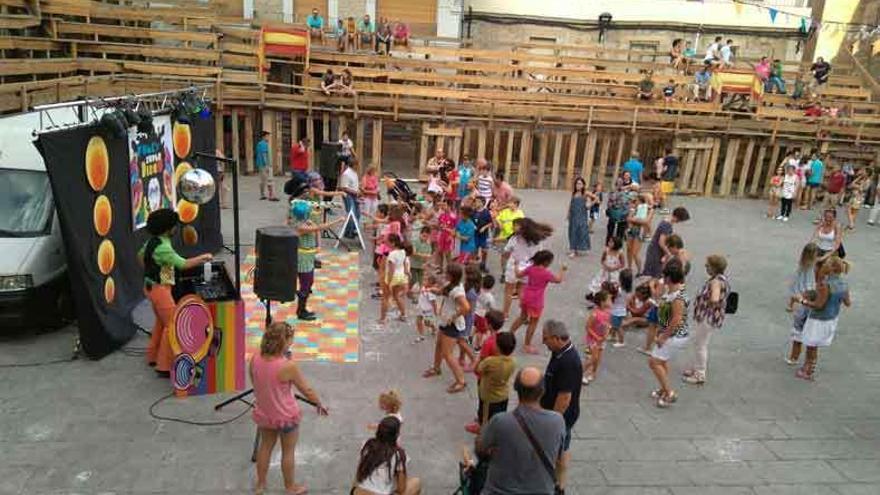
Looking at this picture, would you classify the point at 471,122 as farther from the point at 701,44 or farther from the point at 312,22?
the point at 701,44

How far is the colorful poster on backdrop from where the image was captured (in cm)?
858

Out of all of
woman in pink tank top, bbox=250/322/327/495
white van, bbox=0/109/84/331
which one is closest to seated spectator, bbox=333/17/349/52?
white van, bbox=0/109/84/331

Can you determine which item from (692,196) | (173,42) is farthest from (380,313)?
(173,42)

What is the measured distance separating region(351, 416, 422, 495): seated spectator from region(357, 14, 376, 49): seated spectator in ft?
62.1

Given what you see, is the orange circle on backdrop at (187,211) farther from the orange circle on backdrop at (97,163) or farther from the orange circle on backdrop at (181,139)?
the orange circle on backdrop at (97,163)

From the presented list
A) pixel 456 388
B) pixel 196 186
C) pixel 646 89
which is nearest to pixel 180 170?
pixel 196 186

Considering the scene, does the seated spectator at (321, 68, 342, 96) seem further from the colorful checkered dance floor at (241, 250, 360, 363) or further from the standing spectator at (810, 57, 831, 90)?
the standing spectator at (810, 57, 831, 90)

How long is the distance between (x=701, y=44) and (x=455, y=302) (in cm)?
2263

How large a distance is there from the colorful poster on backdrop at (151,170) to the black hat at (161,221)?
1476mm

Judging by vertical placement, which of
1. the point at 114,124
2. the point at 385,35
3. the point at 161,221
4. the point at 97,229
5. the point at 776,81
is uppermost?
the point at 385,35

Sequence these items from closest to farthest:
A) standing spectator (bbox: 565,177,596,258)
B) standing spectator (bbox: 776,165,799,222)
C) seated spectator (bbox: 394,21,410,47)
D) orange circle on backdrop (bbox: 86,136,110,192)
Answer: orange circle on backdrop (bbox: 86,136,110,192), standing spectator (bbox: 565,177,596,258), standing spectator (bbox: 776,165,799,222), seated spectator (bbox: 394,21,410,47)

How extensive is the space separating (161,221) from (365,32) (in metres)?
16.4

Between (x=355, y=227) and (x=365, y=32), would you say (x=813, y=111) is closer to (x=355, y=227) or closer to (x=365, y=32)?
(x=365, y=32)

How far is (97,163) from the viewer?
754 centimetres
